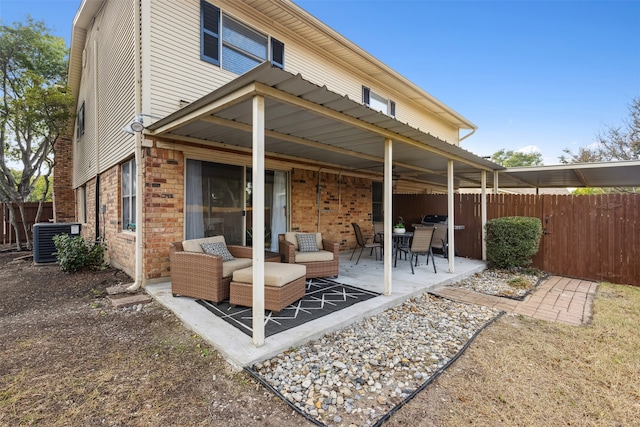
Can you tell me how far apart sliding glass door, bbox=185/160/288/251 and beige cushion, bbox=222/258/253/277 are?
127cm

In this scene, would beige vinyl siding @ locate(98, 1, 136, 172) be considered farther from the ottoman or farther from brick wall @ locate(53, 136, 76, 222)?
brick wall @ locate(53, 136, 76, 222)

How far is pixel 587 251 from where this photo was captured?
6305 millimetres

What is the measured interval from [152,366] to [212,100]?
2626mm

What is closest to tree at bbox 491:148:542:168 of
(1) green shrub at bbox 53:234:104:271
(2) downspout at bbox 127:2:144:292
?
(2) downspout at bbox 127:2:144:292

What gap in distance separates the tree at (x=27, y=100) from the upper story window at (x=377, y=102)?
30.9 feet

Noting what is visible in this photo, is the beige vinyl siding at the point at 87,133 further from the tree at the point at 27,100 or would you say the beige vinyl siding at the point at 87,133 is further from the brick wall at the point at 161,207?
the brick wall at the point at 161,207

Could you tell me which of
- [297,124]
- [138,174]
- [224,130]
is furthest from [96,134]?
[297,124]

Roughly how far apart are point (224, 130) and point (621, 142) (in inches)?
796

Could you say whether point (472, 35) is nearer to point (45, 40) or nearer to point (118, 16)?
point (118, 16)

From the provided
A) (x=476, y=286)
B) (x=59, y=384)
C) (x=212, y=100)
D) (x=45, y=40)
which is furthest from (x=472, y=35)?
(x=45, y=40)

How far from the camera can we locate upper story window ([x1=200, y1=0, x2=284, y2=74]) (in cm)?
551

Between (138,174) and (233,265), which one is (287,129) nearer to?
(233,265)

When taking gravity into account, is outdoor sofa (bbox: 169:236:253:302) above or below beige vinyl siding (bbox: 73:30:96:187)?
below

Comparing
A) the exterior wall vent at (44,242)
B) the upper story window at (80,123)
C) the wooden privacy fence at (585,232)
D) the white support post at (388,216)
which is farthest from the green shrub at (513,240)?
the upper story window at (80,123)
